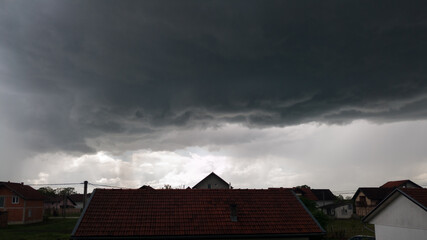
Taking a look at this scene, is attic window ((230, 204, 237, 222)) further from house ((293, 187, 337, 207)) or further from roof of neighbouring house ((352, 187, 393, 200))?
house ((293, 187, 337, 207))

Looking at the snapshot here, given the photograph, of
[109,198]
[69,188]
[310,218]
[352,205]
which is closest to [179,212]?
[109,198]

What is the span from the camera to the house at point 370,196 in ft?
252

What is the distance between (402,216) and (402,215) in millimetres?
71

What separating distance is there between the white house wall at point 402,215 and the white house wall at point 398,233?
0.23 m

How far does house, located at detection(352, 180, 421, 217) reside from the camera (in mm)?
76688

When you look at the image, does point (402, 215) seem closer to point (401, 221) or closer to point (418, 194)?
point (401, 221)

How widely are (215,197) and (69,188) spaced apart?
144816mm

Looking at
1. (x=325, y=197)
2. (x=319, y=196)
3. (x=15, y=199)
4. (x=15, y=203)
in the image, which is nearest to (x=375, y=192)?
(x=325, y=197)

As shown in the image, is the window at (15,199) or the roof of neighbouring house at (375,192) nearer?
the window at (15,199)

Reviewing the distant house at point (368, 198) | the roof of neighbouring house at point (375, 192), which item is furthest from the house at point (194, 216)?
the roof of neighbouring house at point (375, 192)

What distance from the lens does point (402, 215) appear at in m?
23.1

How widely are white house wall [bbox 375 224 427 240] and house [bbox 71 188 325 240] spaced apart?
18.1ft

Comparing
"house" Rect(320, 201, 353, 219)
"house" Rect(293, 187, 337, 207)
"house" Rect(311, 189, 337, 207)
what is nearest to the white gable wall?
"house" Rect(320, 201, 353, 219)

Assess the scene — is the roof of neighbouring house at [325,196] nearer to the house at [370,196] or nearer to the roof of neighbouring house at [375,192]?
the house at [370,196]
